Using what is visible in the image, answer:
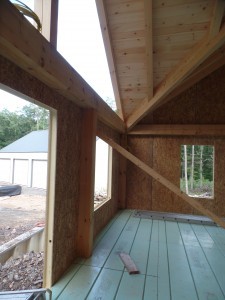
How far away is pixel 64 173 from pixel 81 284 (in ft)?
3.73

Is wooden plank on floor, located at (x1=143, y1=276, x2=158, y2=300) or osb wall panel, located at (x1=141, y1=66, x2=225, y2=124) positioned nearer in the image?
wooden plank on floor, located at (x1=143, y1=276, x2=158, y2=300)

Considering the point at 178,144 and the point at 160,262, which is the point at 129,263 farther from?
the point at 178,144

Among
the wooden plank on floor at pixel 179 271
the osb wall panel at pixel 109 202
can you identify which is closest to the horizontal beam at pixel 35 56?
the osb wall panel at pixel 109 202

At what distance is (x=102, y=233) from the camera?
359 cm

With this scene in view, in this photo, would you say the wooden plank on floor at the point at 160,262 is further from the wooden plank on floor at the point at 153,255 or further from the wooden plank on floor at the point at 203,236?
the wooden plank on floor at the point at 203,236

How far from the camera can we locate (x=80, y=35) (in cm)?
365

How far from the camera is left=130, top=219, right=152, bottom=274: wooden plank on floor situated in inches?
102

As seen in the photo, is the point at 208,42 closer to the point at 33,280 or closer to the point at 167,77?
the point at 167,77

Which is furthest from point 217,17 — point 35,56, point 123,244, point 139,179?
point 139,179

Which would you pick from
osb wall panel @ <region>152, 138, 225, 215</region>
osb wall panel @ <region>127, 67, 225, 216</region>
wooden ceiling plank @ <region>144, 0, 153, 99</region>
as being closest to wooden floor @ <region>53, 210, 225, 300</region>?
osb wall panel @ <region>152, 138, 225, 215</region>

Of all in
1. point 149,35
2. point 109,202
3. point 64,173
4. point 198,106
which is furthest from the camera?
point 198,106

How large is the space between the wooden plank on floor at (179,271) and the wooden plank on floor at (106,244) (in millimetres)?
829

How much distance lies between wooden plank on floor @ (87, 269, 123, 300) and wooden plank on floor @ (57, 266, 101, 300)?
6 cm

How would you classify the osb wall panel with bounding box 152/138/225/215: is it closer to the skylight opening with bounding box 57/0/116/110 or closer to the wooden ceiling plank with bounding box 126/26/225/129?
the wooden ceiling plank with bounding box 126/26/225/129
